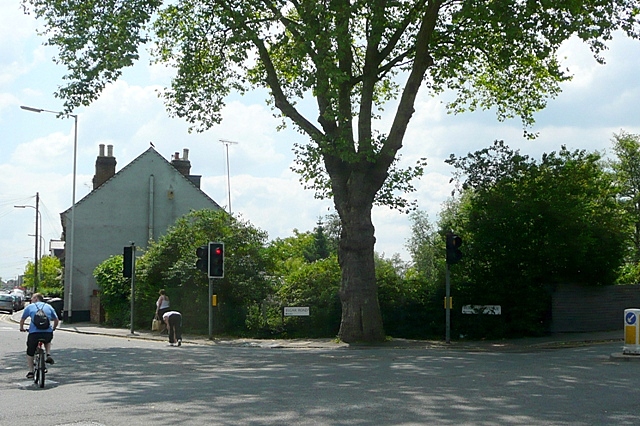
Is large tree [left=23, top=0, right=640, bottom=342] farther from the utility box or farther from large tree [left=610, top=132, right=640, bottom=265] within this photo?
large tree [left=610, top=132, right=640, bottom=265]

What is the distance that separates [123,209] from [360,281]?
95.7ft

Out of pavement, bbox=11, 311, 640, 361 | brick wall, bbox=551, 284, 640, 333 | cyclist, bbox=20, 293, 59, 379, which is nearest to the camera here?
cyclist, bbox=20, 293, 59, 379

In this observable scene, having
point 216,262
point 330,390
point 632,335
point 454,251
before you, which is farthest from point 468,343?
→ point 330,390

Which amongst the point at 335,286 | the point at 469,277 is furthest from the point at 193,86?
the point at 469,277

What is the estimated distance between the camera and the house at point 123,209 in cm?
4788

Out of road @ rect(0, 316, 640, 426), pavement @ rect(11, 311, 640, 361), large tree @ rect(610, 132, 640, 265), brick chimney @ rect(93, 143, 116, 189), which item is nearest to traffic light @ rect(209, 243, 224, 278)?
pavement @ rect(11, 311, 640, 361)

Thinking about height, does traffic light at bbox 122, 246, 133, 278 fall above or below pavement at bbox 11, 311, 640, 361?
above

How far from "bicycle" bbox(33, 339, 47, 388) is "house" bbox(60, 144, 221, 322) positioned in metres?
32.9

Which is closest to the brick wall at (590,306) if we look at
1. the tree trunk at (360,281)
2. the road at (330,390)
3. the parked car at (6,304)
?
the road at (330,390)

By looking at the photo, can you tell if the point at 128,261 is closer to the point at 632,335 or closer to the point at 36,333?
the point at 36,333

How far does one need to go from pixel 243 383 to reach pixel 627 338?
8.80 m

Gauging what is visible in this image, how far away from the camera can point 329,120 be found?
22.8 m

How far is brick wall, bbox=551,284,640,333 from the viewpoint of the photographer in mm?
25484

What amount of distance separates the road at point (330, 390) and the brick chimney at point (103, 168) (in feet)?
111
